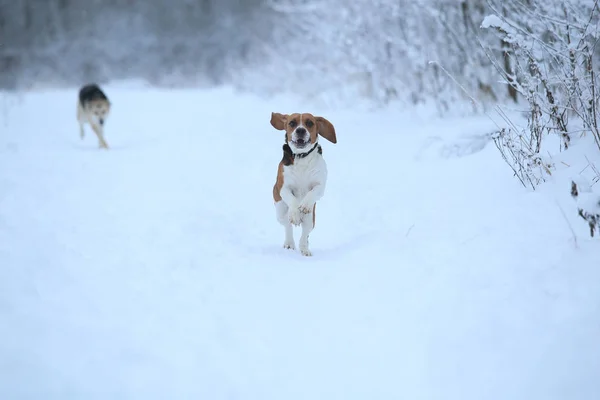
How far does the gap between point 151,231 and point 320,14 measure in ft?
33.6

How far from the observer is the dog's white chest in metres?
4.85

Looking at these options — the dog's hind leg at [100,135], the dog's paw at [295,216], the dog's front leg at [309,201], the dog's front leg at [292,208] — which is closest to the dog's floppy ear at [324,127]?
the dog's front leg at [309,201]

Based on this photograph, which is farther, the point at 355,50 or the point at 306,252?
the point at 355,50

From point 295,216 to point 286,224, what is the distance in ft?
0.90

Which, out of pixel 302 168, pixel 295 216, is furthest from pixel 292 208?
pixel 302 168

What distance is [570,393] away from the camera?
234cm

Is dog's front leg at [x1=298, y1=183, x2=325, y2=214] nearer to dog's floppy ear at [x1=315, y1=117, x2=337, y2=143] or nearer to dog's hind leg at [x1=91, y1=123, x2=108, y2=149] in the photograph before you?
dog's floppy ear at [x1=315, y1=117, x2=337, y2=143]

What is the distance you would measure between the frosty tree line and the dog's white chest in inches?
49.0

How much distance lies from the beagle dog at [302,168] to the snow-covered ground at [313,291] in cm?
34

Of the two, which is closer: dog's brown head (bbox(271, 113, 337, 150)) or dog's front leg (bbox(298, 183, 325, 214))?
dog's brown head (bbox(271, 113, 337, 150))

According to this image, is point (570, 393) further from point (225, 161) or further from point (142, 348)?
point (225, 161)

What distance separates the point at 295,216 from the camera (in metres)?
4.80

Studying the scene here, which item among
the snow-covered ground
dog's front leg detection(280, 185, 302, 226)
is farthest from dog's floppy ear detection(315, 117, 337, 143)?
the snow-covered ground

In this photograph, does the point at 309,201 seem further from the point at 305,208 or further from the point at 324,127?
the point at 324,127
